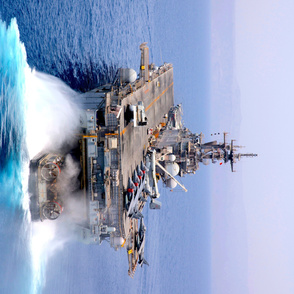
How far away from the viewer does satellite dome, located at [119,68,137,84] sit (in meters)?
39.0

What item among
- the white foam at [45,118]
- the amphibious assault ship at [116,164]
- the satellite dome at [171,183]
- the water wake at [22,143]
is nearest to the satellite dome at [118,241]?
the amphibious assault ship at [116,164]

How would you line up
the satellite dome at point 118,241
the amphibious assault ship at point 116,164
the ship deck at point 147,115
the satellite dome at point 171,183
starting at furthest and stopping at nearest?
1. the satellite dome at point 171,183
2. the ship deck at point 147,115
3. the satellite dome at point 118,241
4. the amphibious assault ship at point 116,164

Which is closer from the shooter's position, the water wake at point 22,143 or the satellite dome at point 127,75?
the water wake at point 22,143

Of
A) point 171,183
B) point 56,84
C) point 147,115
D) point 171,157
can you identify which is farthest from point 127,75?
point 171,183

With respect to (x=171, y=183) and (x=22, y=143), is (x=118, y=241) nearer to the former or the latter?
(x=22, y=143)

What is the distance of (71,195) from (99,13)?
30591 mm

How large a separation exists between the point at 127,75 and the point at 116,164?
12605mm

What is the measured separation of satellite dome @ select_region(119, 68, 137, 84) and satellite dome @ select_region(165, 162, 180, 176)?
33.1 ft

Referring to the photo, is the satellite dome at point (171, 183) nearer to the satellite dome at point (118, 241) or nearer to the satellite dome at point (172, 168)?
the satellite dome at point (172, 168)

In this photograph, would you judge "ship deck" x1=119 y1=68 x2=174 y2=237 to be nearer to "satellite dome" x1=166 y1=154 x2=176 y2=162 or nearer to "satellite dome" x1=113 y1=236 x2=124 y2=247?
"satellite dome" x1=113 y1=236 x2=124 y2=247

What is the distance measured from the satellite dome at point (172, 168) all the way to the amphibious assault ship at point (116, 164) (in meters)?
0.11

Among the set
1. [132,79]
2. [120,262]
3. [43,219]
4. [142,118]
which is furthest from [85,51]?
[120,262]

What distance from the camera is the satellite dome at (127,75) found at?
38969 mm

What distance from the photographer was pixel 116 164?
30.4m
